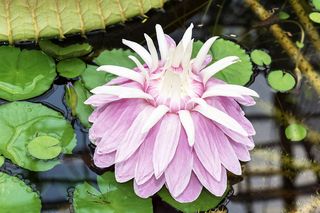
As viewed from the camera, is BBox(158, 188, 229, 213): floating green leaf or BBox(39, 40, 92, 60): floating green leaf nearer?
BBox(158, 188, 229, 213): floating green leaf

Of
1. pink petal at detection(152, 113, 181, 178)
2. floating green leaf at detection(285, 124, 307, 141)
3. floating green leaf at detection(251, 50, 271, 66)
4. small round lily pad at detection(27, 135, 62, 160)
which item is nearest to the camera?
pink petal at detection(152, 113, 181, 178)

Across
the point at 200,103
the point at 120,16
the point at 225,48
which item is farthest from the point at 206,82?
the point at 120,16

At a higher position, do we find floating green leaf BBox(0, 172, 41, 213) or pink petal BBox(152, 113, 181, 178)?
pink petal BBox(152, 113, 181, 178)

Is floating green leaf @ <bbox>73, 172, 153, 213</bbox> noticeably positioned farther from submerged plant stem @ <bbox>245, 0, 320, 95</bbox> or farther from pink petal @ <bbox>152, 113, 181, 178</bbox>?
submerged plant stem @ <bbox>245, 0, 320, 95</bbox>

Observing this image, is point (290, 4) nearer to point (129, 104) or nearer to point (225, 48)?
point (225, 48)

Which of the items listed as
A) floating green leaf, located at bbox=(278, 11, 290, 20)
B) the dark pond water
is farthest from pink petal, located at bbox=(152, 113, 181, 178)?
floating green leaf, located at bbox=(278, 11, 290, 20)

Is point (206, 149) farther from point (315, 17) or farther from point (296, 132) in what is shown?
point (315, 17)

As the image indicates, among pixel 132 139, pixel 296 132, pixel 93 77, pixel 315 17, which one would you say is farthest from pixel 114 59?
pixel 315 17
